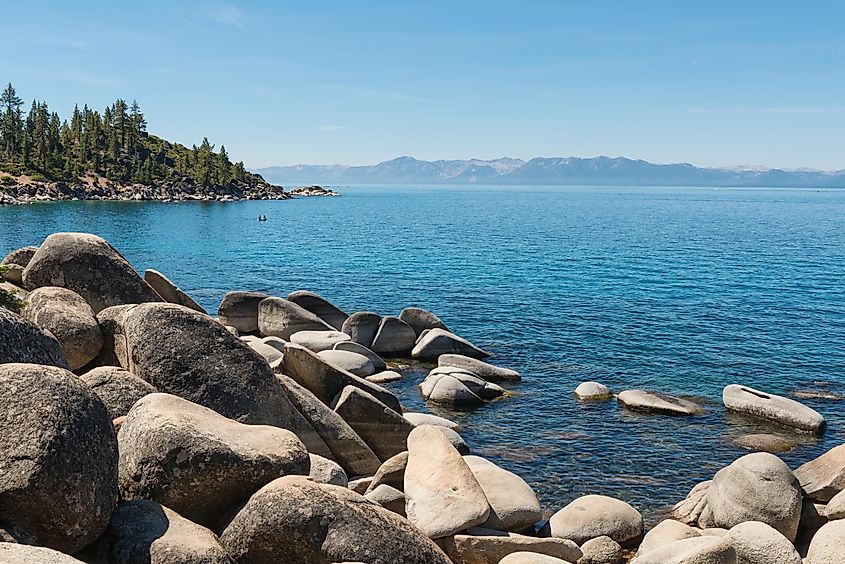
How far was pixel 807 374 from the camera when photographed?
3362 centimetres

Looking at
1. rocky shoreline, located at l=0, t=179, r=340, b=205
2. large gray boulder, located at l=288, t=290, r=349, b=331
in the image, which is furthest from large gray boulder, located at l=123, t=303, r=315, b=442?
rocky shoreline, located at l=0, t=179, r=340, b=205

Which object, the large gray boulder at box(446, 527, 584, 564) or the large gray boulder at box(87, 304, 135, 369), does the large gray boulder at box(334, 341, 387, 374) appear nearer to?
the large gray boulder at box(87, 304, 135, 369)

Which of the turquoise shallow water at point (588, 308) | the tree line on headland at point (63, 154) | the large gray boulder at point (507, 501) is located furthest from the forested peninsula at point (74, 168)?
the large gray boulder at point (507, 501)

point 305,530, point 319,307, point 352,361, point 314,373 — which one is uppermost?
point 305,530

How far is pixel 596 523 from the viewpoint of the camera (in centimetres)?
1775

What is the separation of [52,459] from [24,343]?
3.42m

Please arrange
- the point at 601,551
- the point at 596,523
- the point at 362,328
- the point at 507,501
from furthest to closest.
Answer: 1. the point at 362,328
2. the point at 596,523
3. the point at 507,501
4. the point at 601,551

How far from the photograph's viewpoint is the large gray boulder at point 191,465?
10508mm

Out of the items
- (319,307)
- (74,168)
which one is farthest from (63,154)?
(319,307)

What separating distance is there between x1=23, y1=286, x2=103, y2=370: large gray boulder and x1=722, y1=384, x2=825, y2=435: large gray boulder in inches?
879

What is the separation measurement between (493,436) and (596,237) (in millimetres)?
81628

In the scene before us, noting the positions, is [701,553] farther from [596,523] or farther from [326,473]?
[326,473]

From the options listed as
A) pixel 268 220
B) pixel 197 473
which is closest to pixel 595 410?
pixel 197 473

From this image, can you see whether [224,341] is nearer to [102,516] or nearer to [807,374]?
[102,516]
